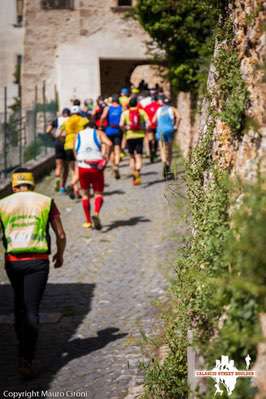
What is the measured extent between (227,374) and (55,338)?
14.9 ft

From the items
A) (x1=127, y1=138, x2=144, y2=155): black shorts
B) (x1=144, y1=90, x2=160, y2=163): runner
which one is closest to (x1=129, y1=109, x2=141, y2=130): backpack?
(x1=127, y1=138, x2=144, y2=155): black shorts

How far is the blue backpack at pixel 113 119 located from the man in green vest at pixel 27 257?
1114 centimetres

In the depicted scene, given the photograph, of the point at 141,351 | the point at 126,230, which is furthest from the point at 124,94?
the point at 141,351

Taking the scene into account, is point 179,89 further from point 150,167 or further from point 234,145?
point 234,145

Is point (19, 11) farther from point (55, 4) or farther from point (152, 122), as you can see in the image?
point (152, 122)

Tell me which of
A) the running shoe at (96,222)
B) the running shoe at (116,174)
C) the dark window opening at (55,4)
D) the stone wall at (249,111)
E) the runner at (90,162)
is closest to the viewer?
the stone wall at (249,111)

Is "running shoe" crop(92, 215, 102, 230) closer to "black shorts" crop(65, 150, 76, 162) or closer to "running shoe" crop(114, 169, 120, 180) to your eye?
"black shorts" crop(65, 150, 76, 162)

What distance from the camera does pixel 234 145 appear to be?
17.4ft

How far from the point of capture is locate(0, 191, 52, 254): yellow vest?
24.5ft

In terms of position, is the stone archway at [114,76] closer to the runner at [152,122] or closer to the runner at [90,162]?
the runner at [152,122]

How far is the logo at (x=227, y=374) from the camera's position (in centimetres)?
421

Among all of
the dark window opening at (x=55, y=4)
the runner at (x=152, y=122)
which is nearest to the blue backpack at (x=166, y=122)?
the runner at (x=152, y=122)

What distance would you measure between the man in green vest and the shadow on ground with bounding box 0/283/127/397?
22 cm

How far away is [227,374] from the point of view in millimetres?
4340
